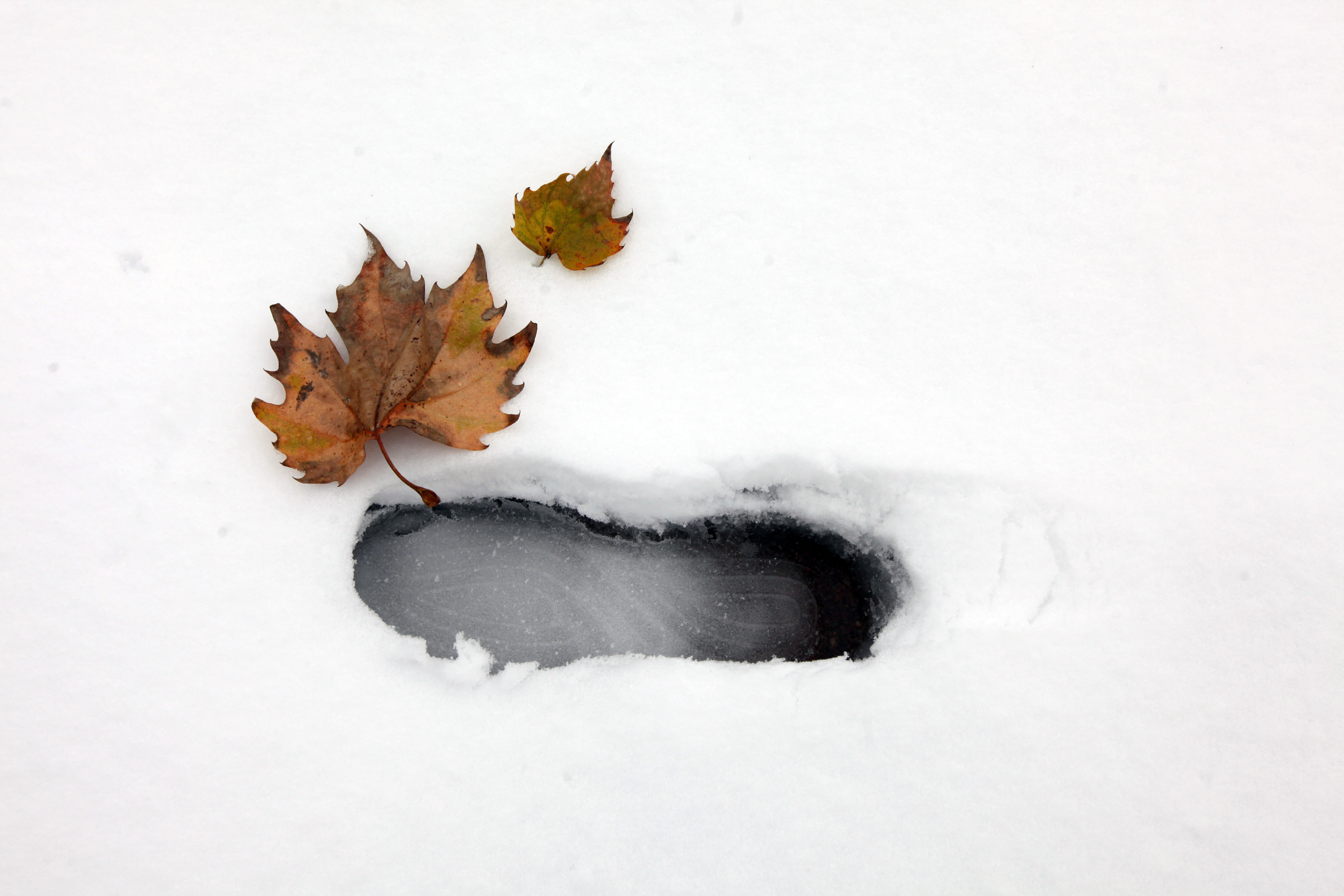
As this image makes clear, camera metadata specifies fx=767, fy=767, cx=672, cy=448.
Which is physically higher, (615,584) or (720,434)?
(720,434)

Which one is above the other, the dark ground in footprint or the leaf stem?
the leaf stem

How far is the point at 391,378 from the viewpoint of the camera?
1.34m

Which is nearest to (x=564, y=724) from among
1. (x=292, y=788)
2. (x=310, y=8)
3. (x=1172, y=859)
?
(x=292, y=788)

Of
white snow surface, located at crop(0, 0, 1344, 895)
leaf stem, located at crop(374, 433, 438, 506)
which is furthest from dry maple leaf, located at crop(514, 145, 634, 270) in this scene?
leaf stem, located at crop(374, 433, 438, 506)

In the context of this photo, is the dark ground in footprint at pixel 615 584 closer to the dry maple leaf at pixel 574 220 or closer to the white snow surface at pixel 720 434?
the white snow surface at pixel 720 434

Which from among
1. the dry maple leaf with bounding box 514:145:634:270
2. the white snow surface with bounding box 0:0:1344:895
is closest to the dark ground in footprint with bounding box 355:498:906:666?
the white snow surface with bounding box 0:0:1344:895

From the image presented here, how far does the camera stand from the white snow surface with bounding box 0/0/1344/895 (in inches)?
49.9

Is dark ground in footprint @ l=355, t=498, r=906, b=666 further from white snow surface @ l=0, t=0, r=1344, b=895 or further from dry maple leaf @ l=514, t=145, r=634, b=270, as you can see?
dry maple leaf @ l=514, t=145, r=634, b=270

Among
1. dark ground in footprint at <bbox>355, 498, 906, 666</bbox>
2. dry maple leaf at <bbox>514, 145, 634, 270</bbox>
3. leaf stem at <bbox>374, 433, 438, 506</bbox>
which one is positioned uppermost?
dry maple leaf at <bbox>514, 145, 634, 270</bbox>

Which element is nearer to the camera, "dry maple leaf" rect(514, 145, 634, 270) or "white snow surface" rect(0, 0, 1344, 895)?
"white snow surface" rect(0, 0, 1344, 895)

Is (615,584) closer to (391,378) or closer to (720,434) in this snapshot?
(720,434)

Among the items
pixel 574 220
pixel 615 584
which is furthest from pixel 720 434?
pixel 574 220

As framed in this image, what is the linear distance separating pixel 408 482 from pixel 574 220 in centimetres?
56

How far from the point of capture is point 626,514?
56.1 inches
